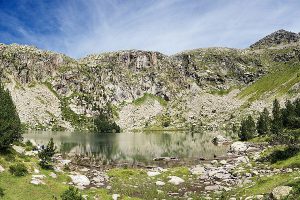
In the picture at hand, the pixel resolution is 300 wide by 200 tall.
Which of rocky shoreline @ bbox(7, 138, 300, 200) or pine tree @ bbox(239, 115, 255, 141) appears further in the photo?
pine tree @ bbox(239, 115, 255, 141)

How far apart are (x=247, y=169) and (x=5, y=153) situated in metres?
39.0

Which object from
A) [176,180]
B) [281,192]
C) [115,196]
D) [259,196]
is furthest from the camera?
[176,180]

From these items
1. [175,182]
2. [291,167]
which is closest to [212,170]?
[175,182]

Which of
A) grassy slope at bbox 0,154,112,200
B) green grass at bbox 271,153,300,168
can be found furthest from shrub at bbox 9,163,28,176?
green grass at bbox 271,153,300,168

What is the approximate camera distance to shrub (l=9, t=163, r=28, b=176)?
1793 inches

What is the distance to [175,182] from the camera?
177 ft

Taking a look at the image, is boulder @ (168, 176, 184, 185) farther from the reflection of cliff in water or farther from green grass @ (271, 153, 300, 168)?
the reflection of cliff in water

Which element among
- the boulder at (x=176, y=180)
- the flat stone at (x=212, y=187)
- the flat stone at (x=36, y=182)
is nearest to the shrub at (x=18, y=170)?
the flat stone at (x=36, y=182)

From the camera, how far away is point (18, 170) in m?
46.0

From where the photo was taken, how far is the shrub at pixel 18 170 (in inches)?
1793

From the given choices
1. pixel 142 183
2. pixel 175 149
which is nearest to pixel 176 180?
pixel 142 183

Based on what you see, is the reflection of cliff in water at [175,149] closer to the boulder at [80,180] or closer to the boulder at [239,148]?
the boulder at [239,148]

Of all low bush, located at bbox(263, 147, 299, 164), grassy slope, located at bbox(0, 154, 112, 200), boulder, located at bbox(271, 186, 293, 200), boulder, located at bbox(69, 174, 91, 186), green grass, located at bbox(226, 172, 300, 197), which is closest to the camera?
boulder, located at bbox(271, 186, 293, 200)

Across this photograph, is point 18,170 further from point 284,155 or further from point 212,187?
point 284,155
